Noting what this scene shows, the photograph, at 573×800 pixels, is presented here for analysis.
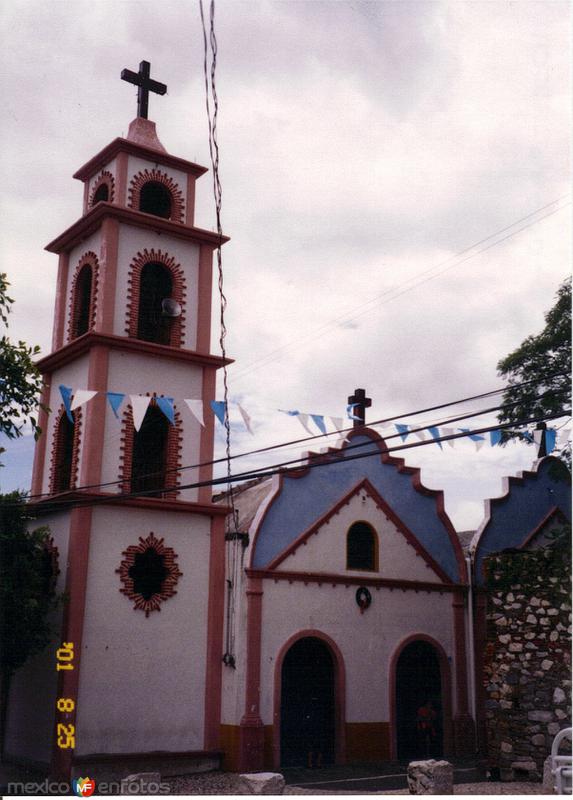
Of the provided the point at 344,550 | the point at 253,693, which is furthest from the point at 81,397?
the point at 344,550

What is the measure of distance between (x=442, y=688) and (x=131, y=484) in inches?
345

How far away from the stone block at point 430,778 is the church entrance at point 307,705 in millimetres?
5318

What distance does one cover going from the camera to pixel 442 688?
773 inches

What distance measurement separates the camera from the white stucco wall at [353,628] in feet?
58.2

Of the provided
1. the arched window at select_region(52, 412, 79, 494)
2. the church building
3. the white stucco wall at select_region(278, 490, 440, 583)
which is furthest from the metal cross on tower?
the arched window at select_region(52, 412, 79, 494)

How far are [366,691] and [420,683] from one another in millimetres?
1598

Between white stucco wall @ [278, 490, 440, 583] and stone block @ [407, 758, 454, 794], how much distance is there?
6.32m

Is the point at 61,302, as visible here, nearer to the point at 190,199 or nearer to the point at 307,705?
the point at 190,199

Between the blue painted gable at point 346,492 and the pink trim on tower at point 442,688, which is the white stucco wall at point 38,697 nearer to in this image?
the blue painted gable at point 346,492

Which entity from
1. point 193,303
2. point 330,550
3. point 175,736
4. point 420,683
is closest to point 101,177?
point 193,303

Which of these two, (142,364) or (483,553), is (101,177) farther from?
(483,553)

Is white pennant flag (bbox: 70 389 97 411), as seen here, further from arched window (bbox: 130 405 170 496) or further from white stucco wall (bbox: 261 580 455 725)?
white stucco wall (bbox: 261 580 455 725)

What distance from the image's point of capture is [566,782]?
8.48m

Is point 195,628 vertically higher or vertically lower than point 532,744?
higher
